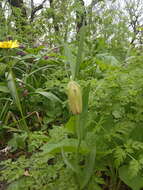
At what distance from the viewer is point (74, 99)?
54cm

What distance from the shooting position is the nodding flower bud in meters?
0.54

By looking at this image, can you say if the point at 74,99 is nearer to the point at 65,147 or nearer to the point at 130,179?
the point at 65,147

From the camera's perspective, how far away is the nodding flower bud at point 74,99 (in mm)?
536

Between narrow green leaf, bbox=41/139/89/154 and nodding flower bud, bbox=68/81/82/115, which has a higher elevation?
nodding flower bud, bbox=68/81/82/115

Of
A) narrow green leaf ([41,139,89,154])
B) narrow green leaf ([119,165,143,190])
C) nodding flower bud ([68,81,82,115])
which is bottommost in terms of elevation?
narrow green leaf ([119,165,143,190])

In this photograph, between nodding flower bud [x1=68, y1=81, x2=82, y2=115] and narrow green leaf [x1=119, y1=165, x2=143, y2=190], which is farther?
narrow green leaf [x1=119, y1=165, x2=143, y2=190]

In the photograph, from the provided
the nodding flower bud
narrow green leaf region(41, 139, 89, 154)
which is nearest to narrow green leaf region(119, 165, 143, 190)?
narrow green leaf region(41, 139, 89, 154)

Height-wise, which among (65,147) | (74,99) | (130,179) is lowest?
(130,179)

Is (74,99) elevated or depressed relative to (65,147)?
elevated

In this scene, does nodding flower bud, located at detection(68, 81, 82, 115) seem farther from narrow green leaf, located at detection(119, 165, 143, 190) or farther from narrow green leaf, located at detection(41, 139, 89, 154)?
narrow green leaf, located at detection(119, 165, 143, 190)

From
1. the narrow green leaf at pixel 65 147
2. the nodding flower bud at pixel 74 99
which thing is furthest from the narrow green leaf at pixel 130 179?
the nodding flower bud at pixel 74 99

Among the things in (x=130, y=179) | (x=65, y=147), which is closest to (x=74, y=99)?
(x=65, y=147)

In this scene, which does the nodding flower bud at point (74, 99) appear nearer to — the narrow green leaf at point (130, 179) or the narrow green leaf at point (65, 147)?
the narrow green leaf at point (65, 147)

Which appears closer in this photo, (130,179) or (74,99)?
(74,99)
